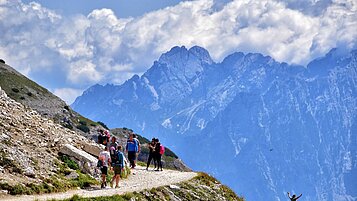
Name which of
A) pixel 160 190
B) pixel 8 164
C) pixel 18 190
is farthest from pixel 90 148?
pixel 18 190

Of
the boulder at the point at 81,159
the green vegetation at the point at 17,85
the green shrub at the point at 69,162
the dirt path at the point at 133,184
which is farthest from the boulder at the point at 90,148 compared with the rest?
the green vegetation at the point at 17,85

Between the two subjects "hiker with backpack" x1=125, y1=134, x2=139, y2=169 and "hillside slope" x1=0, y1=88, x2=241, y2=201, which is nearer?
"hillside slope" x1=0, y1=88, x2=241, y2=201

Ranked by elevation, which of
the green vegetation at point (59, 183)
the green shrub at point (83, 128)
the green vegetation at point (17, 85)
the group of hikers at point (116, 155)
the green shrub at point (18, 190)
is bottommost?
the green shrub at point (18, 190)

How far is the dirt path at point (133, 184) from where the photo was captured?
26.6 metres

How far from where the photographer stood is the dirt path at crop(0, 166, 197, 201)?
2659cm

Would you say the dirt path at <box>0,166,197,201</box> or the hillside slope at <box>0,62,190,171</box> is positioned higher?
the hillside slope at <box>0,62,190,171</box>

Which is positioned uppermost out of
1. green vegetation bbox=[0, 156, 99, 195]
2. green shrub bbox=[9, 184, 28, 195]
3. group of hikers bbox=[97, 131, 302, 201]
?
group of hikers bbox=[97, 131, 302, 201]

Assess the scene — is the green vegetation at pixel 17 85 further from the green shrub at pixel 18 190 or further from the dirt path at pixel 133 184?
the green shrub at pixel 18 190

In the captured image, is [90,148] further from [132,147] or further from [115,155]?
[115,155]

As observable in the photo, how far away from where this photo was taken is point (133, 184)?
1400 inches

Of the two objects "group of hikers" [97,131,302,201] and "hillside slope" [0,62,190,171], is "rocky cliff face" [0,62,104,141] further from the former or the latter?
"group of hikers" [97,131,302,201]

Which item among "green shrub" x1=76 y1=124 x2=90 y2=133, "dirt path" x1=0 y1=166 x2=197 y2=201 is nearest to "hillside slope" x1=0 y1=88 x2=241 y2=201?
"dirt path" x1=0 y1=166 x2=197 y2=201

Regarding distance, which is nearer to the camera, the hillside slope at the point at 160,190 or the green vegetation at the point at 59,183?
the green vegetation at the point at 59,183

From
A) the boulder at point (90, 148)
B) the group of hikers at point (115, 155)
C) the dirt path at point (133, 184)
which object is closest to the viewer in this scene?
the dirt path at point (133, 184)
